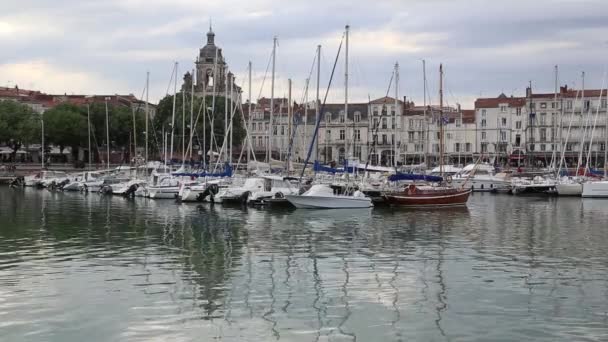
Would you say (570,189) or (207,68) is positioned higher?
(207,68)

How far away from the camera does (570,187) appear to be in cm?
6806

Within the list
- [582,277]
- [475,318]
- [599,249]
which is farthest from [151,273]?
[599,249]

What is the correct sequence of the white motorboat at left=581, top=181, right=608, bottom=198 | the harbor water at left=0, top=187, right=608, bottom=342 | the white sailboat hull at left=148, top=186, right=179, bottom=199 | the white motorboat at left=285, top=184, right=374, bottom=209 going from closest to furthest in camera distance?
1. the harbor water at left=0, top=187, right=608, bottom=342
2. the white motorboat at left=285, top=184, right=374, bottom=209
3. the white sailboat hull at left=148, top=186, right=179, bottom=199
4. the white motorboat at left=581, top=181, right=608, bottom=198

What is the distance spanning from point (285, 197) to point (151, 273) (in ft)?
86.7

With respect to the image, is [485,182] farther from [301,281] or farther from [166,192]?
[301,281]

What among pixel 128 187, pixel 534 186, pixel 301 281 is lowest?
pixel 301 281

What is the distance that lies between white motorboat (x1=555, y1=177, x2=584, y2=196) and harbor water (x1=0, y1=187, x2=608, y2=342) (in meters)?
30.0

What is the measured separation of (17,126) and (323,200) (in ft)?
247

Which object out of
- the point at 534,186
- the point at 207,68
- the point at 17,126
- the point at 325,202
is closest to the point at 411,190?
the point at 325,202

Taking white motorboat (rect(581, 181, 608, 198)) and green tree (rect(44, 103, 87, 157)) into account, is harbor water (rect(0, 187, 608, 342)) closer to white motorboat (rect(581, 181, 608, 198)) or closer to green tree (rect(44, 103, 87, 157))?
white motorboat (rect(581, 181, 608, 198))

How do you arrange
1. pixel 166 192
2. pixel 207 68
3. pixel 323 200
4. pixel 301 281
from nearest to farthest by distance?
pixel 301 281
pixel 323 200
pixel 166 192
pixel 207 68

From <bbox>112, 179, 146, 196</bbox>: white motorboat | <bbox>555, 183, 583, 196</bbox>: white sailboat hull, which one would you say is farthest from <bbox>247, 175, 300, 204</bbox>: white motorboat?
<bbox>555, 183, 583, 196</bbox>: white sailboat hull

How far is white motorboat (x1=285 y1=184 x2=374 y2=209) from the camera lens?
47156mm

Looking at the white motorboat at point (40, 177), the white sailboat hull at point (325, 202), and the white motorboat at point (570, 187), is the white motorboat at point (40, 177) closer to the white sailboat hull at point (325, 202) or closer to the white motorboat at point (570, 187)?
the white sailboat hull at point (325, 202)
